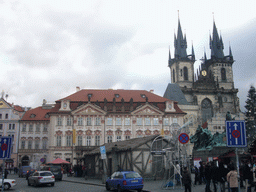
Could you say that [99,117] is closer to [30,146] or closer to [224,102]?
[30,146]

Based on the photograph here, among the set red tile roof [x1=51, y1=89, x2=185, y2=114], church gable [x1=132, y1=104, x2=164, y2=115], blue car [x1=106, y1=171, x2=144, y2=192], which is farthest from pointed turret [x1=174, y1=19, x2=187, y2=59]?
blue car [x1=106, y1=171, x2=144, y2=192]

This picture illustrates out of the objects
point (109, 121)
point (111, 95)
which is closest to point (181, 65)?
point (111, 95)

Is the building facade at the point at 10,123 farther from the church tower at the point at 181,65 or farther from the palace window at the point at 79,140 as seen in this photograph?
the church tower at the point at 181,65

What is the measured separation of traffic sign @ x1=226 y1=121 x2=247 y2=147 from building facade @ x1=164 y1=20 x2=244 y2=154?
68.4m

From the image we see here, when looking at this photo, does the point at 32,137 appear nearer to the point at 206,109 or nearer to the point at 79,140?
the point at 79,140

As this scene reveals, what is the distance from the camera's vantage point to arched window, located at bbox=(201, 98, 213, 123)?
8831 centimetres

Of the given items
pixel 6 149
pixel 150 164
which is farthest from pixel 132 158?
pixel 6 149

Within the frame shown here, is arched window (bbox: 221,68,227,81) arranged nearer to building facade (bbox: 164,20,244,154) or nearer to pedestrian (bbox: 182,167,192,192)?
building facade (bbox: 164,20,244,154)

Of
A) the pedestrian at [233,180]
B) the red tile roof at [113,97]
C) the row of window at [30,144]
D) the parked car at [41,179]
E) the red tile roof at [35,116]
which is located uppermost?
the red tile roof at [113,97]

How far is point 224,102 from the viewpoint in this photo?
3634 inches

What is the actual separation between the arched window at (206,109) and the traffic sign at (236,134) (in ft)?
263

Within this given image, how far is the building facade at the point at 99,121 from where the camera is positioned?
52.6 m

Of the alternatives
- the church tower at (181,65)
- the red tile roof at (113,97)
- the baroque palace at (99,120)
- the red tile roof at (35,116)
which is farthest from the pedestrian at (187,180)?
the church tower at (181,65)

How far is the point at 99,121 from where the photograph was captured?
2127 inches
